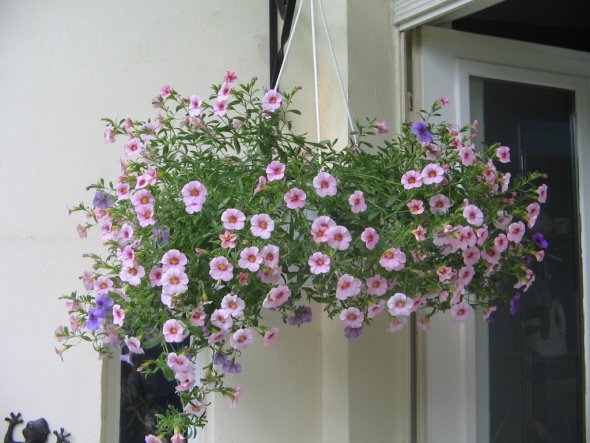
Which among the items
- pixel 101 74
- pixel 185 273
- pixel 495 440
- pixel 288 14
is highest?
pixel 288 14

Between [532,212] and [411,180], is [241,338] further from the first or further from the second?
[532,212]

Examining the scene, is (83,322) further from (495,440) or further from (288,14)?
(495,440)

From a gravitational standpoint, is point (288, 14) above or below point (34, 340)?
above

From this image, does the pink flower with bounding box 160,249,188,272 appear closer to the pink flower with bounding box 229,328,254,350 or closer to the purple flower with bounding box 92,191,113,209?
the pink flower with bounding box 229,328,254,350

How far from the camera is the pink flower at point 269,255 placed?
1351mm

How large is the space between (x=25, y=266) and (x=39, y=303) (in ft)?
0.41

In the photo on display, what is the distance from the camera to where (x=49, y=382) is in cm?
201

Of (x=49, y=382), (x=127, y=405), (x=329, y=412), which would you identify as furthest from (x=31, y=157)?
(x=329, y=412)

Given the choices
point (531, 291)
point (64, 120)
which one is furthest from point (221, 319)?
point (531, 291)

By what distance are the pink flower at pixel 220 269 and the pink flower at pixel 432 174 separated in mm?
467

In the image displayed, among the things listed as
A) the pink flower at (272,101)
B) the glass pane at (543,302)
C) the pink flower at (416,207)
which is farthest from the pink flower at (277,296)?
the glass pane at (543,302)

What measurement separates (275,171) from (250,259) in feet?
0.71

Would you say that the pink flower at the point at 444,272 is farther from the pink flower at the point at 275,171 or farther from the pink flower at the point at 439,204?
the pink flower at the point at 275,171

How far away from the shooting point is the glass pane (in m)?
2.18
